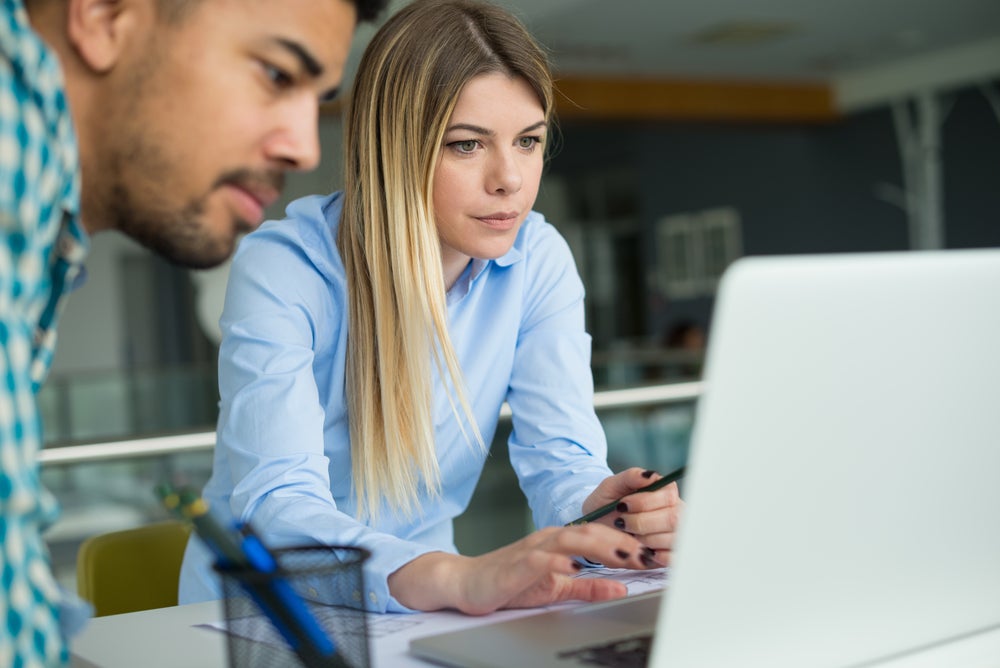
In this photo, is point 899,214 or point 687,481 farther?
point 899,214

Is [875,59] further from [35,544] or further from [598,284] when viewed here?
[35,544]

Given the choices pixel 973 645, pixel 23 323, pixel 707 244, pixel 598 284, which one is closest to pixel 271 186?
pixel 23 323

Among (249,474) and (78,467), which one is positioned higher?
(249,474)

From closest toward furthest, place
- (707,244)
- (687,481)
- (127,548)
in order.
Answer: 1. (687,481)
2. (127,548)
3. (707,244)

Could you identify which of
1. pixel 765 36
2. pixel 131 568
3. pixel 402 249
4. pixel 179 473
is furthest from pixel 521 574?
pixel 765 36

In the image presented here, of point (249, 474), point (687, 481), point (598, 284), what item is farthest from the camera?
point (598, 284)

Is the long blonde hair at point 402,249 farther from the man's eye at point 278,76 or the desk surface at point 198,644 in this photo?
the man's eye at point 278,76

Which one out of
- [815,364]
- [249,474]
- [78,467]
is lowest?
[78,467]

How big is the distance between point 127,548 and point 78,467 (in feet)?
4.66

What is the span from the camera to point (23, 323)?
619 mm

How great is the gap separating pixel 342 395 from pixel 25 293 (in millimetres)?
701

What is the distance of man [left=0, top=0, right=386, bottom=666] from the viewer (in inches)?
24.0

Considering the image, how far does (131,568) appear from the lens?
1.48 m

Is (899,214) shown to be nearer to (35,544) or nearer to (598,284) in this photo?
(598,284)
